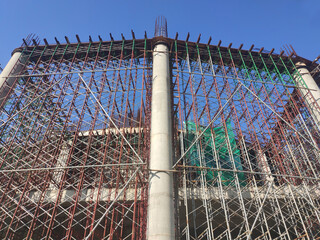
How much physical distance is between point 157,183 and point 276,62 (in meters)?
13.1

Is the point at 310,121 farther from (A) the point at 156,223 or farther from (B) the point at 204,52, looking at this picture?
(A) the point at 156,223

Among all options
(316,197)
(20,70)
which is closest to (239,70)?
(316,197)

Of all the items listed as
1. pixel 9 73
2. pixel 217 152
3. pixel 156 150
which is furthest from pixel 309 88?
pixel 9 73

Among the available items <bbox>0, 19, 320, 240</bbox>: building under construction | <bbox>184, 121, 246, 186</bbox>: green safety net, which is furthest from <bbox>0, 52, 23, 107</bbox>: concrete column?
<bbox>184, 121, 246, 186</bbox>: green safety net

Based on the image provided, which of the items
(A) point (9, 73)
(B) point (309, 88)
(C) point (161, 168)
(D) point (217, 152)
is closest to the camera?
(C) point (161, 168)

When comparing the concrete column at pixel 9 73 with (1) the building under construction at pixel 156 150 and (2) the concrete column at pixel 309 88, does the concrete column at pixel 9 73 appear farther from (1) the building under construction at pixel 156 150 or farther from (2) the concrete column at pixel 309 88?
(2) the concrete column at pixel 309 88

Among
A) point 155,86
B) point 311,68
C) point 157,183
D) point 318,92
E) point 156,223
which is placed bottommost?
point 156,223

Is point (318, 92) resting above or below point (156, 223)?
above

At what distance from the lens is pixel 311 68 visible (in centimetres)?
1666

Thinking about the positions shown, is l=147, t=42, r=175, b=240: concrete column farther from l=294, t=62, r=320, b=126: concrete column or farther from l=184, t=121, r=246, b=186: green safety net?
l=294, t=62, r=320, b=126: concrete column

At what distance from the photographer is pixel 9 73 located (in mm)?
14266

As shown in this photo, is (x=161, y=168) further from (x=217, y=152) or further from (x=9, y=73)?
(x=9, y=73)

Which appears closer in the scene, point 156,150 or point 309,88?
point 156,150

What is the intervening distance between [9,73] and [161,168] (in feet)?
37.2
